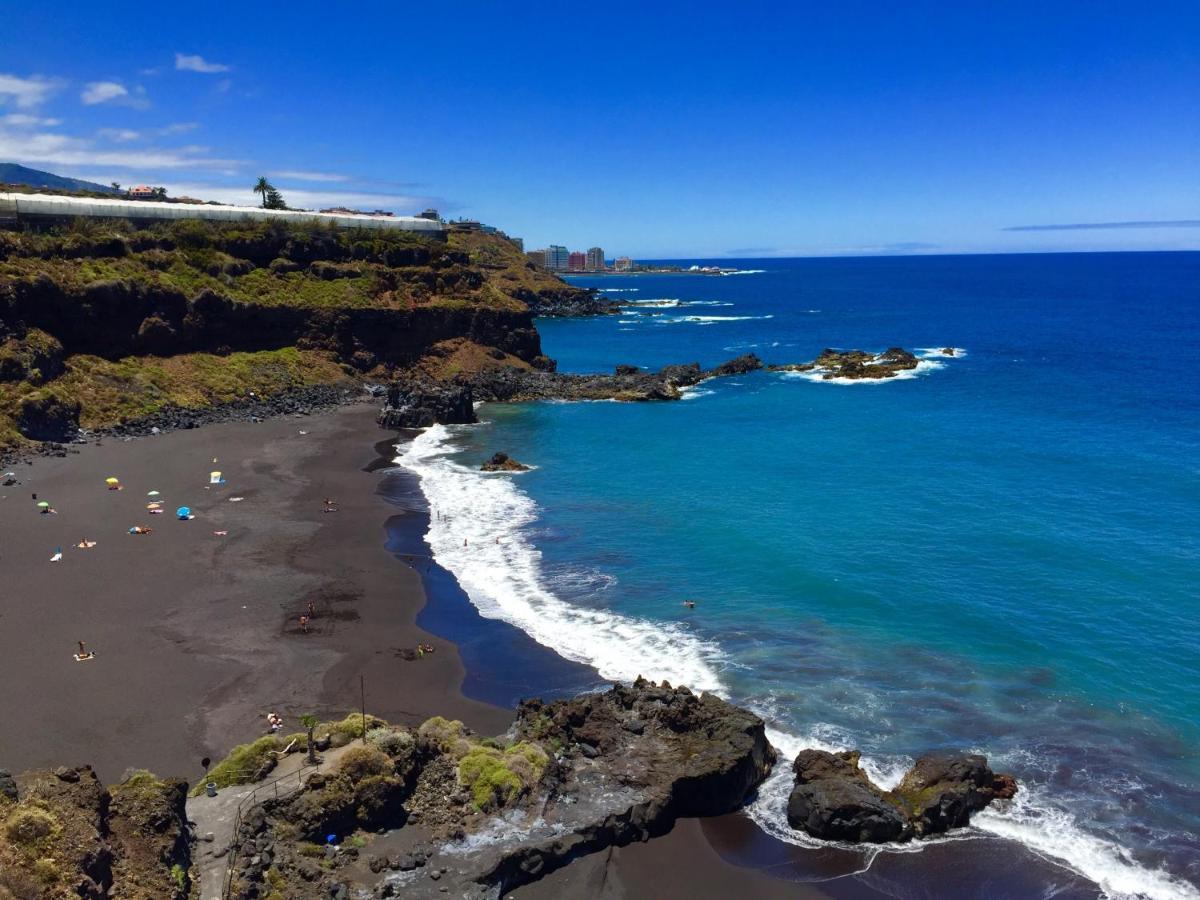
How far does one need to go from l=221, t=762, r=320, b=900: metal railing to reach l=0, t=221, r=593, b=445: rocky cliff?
1903 inches

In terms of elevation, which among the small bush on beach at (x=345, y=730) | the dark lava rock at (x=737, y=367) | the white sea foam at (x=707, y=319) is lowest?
the small bush on beach at (x=345, y=730)

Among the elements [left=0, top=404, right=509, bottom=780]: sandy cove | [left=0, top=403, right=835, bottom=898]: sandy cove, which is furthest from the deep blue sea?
[left=0, top=404, right=509, bottom=780]: sandy cove

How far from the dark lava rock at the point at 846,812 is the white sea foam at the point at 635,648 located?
355 mm

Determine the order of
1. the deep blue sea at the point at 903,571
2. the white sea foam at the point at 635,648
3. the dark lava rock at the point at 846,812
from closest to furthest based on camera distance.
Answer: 1. the white sea foam at the point at 635,648
2. the dark lava rock at the point at 846,812
3. the deep blue sea at the point at 903,571

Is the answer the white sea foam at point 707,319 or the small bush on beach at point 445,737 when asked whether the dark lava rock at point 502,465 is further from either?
the white sea foam at point 707,319

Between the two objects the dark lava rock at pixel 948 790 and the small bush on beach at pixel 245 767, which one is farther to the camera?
the dark lava rock at pixel 948 790

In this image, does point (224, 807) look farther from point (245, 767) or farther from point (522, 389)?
point (522, 389)

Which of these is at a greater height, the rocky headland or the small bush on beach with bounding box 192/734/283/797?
the rocky headland

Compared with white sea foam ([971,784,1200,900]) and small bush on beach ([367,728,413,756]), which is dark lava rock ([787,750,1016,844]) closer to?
white sea foam ([971,784,1200,900])

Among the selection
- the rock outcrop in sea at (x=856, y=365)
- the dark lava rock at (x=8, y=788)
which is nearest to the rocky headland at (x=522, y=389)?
the rock outcrop in sea at (x=856, y=365)

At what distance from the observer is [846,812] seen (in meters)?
21.0

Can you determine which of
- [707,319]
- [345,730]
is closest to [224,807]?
[345,730]

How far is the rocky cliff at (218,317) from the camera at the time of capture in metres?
64.4

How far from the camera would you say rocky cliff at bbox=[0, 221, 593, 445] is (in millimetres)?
64438
